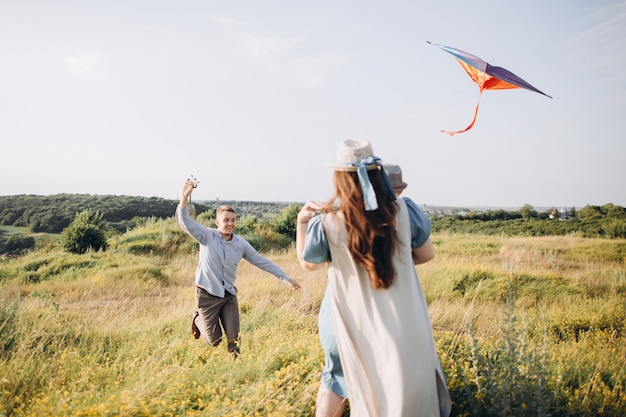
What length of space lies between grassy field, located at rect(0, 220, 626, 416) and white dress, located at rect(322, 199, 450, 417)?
928mm

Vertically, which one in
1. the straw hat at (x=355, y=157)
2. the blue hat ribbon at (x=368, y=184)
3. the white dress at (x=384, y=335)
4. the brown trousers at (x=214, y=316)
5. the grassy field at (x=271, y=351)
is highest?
the straw hat at (x=355, y=157)

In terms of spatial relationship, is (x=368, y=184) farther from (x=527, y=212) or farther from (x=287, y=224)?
(x=527, y=212)

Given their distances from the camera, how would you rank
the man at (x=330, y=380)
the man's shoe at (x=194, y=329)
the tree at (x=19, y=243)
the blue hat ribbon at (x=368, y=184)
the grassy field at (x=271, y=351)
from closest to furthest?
1. the blue hat ribbon at (x=368, y=184)
2. the man at (x=330, y=380)
3. the grassy field at (x=271, y=351)
4. the man's shoe at (x=194, y=329)
5. the tree at (x=19, y=243)

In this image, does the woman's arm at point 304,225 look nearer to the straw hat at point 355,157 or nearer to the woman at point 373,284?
the woman at point 373,284

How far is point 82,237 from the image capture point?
17250 mm

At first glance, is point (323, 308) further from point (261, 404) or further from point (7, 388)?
point (7, 388)

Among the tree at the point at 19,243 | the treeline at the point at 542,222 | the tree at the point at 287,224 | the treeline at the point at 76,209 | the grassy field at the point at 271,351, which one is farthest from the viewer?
the treeline at the point at 76,209

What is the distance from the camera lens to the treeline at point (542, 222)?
25.1m

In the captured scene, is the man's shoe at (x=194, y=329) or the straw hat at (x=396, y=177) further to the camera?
the man's shoe at (x=194, y=329)

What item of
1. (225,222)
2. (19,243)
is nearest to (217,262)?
(225,222)

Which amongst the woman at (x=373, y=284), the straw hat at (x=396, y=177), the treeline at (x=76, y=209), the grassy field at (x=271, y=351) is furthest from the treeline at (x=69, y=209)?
the woman at (x=373, y=284)

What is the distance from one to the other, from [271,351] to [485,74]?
13.4 feet

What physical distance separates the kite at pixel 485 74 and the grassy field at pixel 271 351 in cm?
239

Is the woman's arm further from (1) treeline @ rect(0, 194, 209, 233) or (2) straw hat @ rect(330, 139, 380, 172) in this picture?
(1) treeline @ rect(0, 194, 209, 233)
